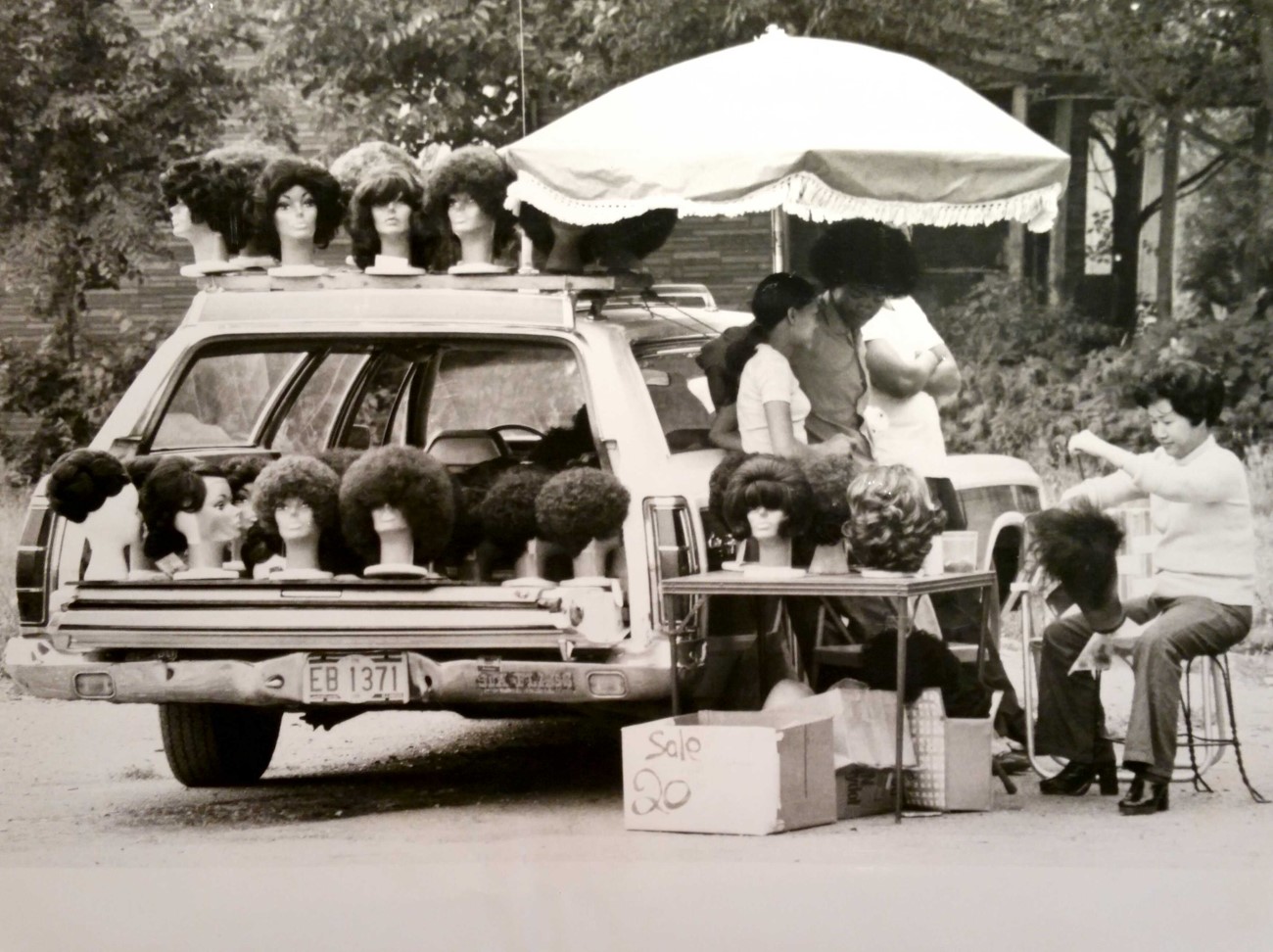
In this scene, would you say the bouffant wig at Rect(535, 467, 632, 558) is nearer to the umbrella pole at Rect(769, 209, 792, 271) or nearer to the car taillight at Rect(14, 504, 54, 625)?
the car taillight at Rect(14, 504, 54, 625)

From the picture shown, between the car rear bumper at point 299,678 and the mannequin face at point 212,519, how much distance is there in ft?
1.34

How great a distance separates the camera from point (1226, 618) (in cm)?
604

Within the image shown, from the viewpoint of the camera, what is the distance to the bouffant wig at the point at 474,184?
21.5 ft

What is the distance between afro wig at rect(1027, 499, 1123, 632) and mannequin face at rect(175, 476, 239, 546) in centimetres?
255

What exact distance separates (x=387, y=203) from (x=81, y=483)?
4.66 feet

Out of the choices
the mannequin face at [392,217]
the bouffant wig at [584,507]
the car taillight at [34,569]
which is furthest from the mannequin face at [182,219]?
the bouffant wig at [584,507]

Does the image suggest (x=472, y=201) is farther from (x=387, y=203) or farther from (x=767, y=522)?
(x=767, y=522)

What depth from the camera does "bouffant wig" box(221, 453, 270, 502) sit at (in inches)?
252

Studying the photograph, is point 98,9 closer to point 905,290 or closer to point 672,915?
point 905,290

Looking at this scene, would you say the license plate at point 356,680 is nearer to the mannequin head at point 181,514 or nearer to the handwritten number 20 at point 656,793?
the mannequin head at point 181,514

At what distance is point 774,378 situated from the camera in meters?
6.40

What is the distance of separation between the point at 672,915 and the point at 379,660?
1.16 metres

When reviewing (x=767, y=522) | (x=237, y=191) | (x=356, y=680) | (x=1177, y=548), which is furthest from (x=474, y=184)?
(x=1177, y=548)

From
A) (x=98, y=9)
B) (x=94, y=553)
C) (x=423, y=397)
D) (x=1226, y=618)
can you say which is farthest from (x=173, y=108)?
(x=1226, y=618)
